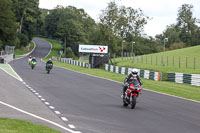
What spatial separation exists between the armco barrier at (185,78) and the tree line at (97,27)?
160 ft

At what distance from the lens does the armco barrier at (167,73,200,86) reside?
30.5 m

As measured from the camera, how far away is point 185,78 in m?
32.2

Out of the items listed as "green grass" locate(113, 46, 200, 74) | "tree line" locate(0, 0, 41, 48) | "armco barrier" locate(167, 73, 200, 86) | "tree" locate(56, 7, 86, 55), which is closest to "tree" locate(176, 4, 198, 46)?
"tree" locate(56, 7, 86, 55)

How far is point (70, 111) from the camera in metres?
13.1

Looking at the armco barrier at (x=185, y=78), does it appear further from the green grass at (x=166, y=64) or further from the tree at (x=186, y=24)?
the tree at (x=186, y=24)

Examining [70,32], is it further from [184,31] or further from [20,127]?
[20,127]

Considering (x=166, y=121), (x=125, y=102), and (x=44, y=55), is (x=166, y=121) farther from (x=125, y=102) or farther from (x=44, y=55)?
(x=44, y=55)

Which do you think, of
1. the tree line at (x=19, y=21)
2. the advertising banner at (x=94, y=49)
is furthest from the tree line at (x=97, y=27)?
the advertising banner at (x=94, y=49)

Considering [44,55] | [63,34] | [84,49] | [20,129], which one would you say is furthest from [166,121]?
[63,34]

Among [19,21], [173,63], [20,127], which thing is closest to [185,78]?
[173,63]

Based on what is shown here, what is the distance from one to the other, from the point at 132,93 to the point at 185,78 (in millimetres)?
18561

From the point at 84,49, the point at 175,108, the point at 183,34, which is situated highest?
the point at 183,34

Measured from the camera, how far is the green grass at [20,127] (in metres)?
8.61

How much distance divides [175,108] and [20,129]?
805 centimetres
